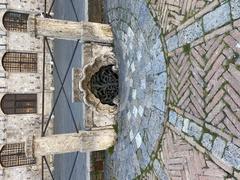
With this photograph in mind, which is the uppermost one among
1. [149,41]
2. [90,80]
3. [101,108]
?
[149,41]

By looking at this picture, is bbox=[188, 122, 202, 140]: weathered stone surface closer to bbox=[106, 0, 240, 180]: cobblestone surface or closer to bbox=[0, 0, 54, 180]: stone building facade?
bbox=[106, 0, 240, 180]: cobblestone surface

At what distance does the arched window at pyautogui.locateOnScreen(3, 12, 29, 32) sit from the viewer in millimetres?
12492

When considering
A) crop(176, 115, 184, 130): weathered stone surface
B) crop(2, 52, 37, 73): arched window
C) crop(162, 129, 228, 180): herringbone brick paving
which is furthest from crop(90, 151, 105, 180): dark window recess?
crop(2, 52, 37, 73): arched window

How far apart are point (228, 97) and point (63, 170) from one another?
25.0ft

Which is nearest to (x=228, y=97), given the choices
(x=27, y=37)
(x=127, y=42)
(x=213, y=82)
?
(x=213, y=82)

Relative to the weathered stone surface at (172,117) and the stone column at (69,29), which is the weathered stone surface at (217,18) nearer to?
the weathered stone surface at (172,117)

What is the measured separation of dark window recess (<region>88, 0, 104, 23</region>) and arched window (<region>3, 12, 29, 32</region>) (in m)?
4.05

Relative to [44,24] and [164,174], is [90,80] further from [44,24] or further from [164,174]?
[164,174]

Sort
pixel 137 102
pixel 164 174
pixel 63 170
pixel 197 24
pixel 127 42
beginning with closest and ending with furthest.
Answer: pixel 197 24 → pixel 164 174 → pixel 137 102 → pixel 127 42 → pixel 63 170

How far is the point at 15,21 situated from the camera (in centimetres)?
1267

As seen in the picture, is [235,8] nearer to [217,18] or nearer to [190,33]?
[217,18]

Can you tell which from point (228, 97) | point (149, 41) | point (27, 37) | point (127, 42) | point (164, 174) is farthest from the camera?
point (27, 37)

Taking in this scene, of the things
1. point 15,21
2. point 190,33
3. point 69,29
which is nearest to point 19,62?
point 15,21

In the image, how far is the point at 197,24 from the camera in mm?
5328
